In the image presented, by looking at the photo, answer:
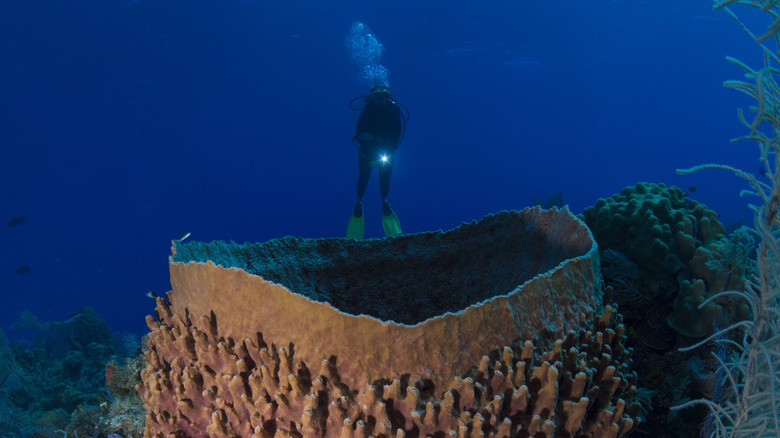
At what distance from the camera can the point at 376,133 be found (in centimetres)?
1173

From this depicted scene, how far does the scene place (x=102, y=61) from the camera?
4094 centimetres

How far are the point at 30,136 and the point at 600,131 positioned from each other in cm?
9974

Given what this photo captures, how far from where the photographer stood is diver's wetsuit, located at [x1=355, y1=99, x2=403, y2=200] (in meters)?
11.5

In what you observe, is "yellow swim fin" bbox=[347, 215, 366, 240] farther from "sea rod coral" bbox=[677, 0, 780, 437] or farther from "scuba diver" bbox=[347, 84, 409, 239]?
"sea rod coral" bbox=[677, 0, 780, 437]

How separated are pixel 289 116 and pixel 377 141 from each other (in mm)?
60871

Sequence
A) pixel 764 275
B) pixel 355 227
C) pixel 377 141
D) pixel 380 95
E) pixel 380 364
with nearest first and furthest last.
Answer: pixel 380 364 → pixel 764 275 → pixel 355 227 → pixel 380 95 → pixel 377 141

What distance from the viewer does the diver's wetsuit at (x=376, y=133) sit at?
1151cm

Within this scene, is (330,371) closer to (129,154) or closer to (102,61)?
(102,61)

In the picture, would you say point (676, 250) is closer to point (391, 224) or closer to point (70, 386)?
point (391, 224)

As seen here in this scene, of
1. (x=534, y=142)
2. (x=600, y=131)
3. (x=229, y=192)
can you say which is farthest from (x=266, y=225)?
(x=600, y=131)

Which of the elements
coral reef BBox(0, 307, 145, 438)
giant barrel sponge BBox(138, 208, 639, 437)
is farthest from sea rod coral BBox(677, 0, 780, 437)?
coral reef BBox(0, 307, 145, 438)

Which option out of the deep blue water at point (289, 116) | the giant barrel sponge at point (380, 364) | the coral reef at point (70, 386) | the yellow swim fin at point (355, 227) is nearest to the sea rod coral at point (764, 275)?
the giant barrel sponge at point (380, 364)

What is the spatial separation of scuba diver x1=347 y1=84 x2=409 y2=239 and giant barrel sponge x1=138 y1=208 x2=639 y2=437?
880cm

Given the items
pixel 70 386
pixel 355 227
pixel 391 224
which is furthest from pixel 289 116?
pixel 70 386
